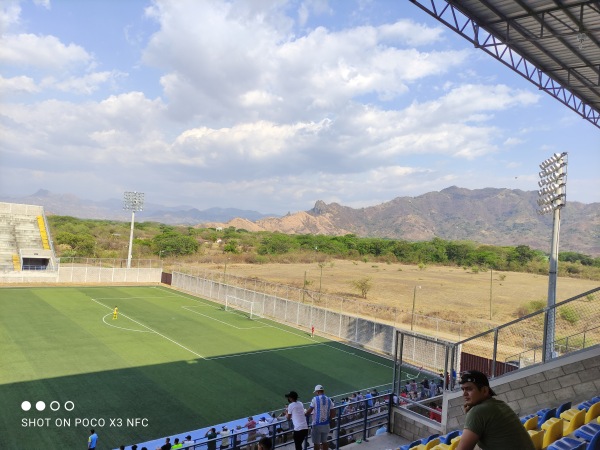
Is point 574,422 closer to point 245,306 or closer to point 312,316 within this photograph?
point 312,316

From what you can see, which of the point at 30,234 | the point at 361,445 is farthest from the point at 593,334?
the point at 30,234

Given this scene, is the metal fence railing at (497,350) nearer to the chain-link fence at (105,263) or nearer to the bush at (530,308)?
the bush at (530,308)

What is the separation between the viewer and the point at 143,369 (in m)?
19.1

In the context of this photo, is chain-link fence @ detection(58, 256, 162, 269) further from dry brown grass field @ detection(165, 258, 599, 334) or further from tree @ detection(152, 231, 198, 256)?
tree @ detection(152, 231, 198, 256)

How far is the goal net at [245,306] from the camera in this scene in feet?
111

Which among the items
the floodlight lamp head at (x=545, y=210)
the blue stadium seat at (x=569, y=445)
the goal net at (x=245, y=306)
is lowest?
the goal net at (x=245, y=306)

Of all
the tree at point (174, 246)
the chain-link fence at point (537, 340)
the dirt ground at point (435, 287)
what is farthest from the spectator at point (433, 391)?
→ the tree at point (174, 246)

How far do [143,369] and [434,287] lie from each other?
44.8 m

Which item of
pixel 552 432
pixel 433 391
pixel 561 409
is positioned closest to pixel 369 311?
pixel 433 391

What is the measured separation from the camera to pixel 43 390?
52.1ft

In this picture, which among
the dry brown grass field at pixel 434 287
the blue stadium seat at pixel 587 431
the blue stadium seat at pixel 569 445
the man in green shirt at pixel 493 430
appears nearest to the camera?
the man in green shirt at pixel 493 430

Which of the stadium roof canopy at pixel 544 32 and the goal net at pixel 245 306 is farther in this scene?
the goal net at pixel 245 306

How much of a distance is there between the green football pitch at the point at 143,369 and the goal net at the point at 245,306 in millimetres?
842

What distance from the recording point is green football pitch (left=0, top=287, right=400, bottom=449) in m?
13.8
